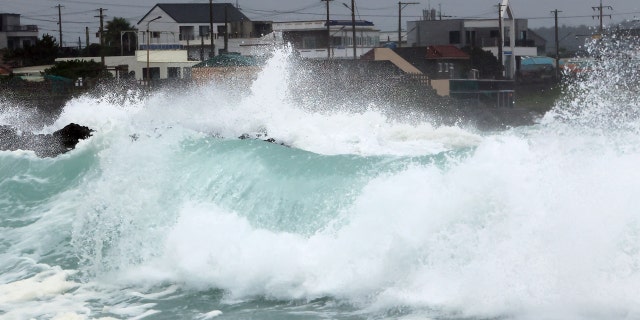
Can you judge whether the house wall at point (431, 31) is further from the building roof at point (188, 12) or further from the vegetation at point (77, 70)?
the vegetation at point (77, 70)

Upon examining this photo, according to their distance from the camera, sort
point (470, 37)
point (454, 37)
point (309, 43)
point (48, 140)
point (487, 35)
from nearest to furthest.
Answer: point (48, 140) → point (309, 43) → point (487, 35) → point (470, 37) → point (454, 37)

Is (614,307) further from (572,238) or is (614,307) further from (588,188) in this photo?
(588,188)

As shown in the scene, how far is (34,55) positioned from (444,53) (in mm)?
29963

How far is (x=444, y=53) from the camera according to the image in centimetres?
7519

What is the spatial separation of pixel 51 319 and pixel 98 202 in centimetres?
398

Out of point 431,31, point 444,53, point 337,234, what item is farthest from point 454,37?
point 337,234

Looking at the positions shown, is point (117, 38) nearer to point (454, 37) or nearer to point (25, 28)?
point (25, 28)

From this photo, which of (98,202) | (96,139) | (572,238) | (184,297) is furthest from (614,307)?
(96,139)

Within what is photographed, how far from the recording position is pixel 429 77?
2707 inches

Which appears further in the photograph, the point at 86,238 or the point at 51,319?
the point at 86,238

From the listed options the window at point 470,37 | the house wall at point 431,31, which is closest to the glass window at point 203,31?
the house wall at point 431,31

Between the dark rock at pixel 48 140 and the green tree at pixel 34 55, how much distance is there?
42.5 m

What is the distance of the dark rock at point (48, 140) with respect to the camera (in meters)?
28.3

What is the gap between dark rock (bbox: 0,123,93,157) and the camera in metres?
28.3
